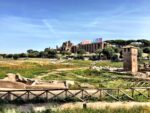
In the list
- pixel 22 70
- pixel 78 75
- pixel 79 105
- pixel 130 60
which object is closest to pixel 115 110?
pixel 79 105

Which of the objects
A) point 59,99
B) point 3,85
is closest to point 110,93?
point 59,99

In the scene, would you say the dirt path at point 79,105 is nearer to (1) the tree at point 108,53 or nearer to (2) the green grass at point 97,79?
(2) the green grass at point 97,79

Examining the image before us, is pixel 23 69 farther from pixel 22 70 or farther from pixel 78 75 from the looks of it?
pixel 78 75

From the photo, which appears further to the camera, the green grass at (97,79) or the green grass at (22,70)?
the green grass at (22,70)

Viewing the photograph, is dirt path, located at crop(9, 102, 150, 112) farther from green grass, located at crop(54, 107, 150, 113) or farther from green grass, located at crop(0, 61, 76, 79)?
green grass, located at crop(0, 61, 76, 79)

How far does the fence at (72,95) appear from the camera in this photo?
21250 millimetres

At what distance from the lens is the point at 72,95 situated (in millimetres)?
21781

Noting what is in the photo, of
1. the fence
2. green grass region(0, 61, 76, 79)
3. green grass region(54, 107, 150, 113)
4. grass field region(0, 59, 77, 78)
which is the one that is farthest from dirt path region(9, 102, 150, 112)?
green grass region(0, 61, 76, 79)

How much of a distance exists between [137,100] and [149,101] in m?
0.84

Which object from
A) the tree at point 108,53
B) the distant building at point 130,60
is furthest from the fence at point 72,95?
the tree at point 108,53

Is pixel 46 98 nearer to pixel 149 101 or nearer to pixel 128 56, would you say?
pixel 149 101

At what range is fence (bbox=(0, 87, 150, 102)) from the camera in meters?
21.2

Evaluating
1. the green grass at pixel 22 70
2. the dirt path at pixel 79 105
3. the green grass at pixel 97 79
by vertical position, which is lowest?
the green grass at pixel 97 79

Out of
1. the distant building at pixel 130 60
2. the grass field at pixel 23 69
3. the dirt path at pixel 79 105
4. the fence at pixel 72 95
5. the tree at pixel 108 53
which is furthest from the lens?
the tree at pixel 108 53
